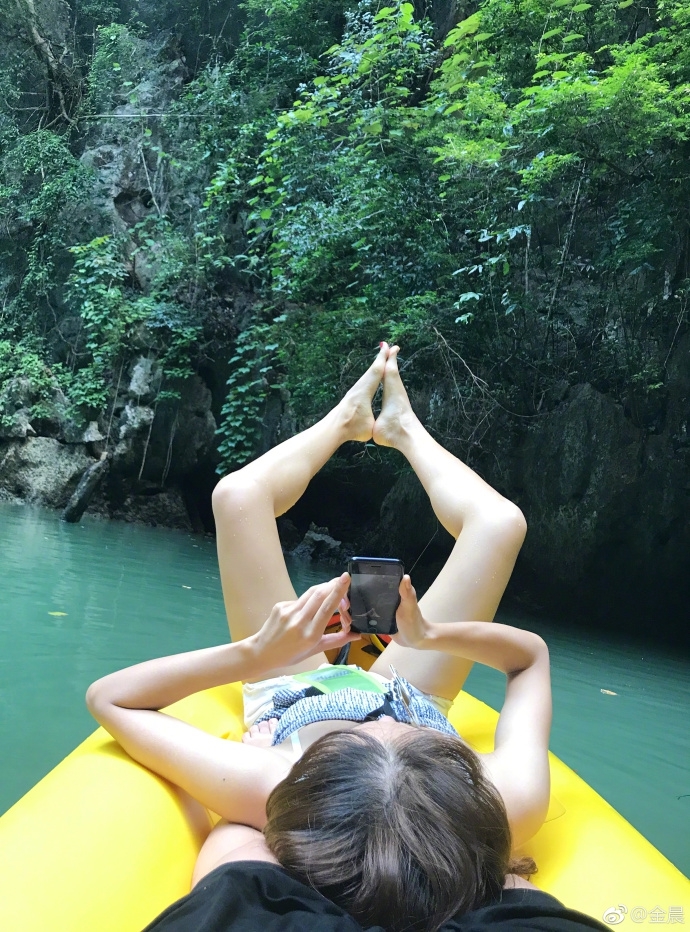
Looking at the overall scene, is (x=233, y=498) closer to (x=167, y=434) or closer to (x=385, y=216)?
(x=385, y=216)

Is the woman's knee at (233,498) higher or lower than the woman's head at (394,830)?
higher

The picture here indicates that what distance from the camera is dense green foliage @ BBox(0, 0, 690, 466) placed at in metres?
5.23

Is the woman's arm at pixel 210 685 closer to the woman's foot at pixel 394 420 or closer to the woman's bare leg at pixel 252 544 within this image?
the woman's bare leg at pixel 252 544

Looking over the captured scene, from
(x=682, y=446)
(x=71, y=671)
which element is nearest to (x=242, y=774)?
(x=71, y=671)

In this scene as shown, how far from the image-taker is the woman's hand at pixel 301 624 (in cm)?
111

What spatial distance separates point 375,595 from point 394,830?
46 centimetres

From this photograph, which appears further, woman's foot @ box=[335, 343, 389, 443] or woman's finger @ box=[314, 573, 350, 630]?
woman's foot @ box=[335, 343, 389, 443]

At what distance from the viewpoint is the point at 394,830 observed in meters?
0.73

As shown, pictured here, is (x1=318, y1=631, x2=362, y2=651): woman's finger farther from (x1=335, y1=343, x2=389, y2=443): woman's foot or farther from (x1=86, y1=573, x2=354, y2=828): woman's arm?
(x1=335, y1=343, x2=389, y2=443): woman's foot

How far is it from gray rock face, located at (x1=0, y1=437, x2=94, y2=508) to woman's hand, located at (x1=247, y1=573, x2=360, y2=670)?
27.1 ft

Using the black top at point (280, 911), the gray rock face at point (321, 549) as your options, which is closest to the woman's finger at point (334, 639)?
the black top at point (280, 911)

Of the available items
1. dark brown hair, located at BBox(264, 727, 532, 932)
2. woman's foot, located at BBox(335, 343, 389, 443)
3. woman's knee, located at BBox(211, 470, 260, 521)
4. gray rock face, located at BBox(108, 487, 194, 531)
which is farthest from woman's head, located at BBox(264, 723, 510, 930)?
gray rock face, located at BBox(108, 487, 194, 531)

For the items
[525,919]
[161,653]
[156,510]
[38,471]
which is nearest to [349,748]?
[525,919]

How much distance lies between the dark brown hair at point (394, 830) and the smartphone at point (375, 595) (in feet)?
1.05
